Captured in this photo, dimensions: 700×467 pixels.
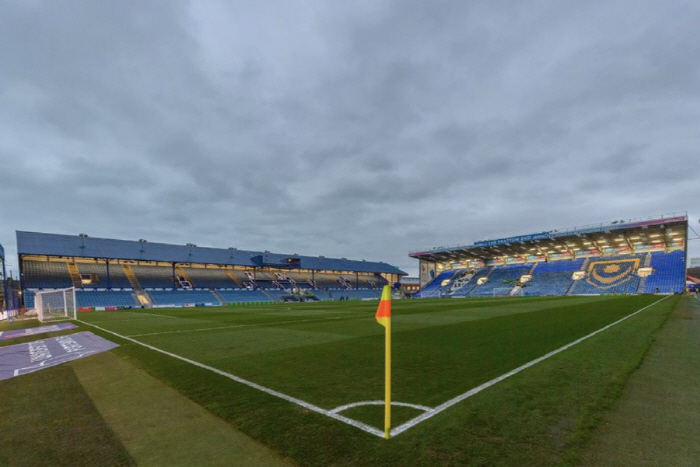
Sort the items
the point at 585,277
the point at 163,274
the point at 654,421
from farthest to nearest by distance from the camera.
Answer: the point at 585,277
the point at 163,274
the point at 654,421

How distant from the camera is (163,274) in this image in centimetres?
5869

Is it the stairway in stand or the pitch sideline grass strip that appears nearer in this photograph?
the pitch sideline grass strip

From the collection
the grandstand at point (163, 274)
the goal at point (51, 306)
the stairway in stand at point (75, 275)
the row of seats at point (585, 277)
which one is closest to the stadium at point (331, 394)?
the goal at point (51, 306)

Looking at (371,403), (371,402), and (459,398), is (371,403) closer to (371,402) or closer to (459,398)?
(371,402)

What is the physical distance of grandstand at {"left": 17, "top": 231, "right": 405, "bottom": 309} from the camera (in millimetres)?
46625

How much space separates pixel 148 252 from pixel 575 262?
8082cm

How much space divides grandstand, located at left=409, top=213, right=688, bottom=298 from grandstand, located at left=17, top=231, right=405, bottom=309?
22.6 metres

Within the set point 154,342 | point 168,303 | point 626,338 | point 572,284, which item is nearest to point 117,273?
point 168,303

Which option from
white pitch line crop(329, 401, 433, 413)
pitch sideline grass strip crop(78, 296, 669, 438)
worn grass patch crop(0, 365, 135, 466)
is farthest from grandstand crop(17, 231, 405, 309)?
white pitch line crop(329, 401, 433, 413)

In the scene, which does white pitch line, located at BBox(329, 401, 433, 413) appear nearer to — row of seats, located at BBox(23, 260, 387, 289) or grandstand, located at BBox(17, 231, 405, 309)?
grandstand, located at BBox(17, 231, 405, 309)

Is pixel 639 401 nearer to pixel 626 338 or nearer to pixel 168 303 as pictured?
pixel 626 338

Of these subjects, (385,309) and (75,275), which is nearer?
(385,309)

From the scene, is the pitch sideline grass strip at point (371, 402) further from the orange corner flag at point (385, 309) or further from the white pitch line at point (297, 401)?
the orange corner flag at point (385, 309)

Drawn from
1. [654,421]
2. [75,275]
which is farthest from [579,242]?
[75,275]
